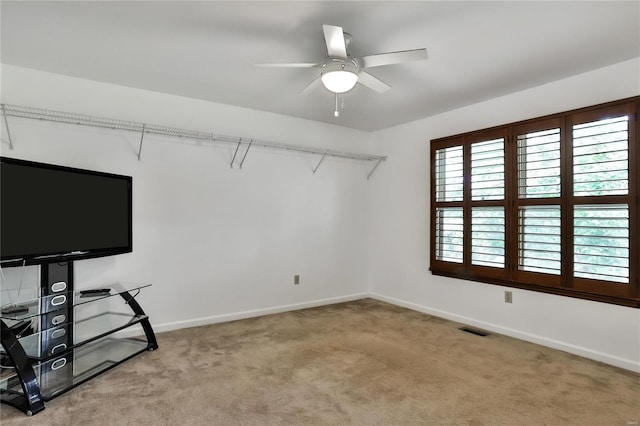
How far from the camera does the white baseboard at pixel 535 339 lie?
9.32 ft

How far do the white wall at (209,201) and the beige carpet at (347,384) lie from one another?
66 cm

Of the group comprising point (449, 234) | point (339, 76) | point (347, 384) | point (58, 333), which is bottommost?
point (347, 384)

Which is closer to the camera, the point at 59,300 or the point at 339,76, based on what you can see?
the point at 339,76

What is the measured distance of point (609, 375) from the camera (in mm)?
2689

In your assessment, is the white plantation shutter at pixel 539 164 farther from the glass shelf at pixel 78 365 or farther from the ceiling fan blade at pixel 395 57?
the glass shelf at pixel 78 365

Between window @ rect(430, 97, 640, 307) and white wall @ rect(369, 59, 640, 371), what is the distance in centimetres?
14

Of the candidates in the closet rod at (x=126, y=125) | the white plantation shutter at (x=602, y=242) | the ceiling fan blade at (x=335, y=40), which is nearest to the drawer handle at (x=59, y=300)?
the closet rod at (x=126, y=125)

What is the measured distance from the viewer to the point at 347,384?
2.52 meters

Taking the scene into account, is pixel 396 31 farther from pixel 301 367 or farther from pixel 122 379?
pixel 122 379

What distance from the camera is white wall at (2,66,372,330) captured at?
3230mm

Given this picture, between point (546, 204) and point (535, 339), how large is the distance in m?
1.31

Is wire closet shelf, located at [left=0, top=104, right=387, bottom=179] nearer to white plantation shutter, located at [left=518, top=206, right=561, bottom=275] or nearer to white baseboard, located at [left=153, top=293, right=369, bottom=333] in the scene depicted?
white baseboard, located at [left=153, top=293, right=369, bottom=333]

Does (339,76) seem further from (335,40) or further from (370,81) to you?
(370,81)

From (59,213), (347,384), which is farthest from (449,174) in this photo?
(59,213)
